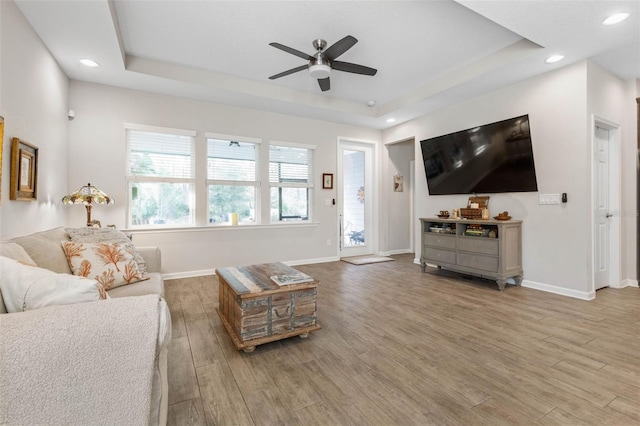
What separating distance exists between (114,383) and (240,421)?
76 cm

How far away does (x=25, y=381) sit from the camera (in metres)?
0.83

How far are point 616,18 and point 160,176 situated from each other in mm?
5216

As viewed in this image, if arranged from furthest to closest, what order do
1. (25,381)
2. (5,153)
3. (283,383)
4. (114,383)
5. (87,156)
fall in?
(87,156), (5,153), (283,383), (114,383), (25,381)

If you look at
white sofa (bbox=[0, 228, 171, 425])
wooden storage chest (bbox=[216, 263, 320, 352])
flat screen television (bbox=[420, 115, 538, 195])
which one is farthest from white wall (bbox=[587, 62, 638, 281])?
white sofa (bbox=[0, 228, 171, 425])

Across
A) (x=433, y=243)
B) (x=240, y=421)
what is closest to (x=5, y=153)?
(x=240, y=421)

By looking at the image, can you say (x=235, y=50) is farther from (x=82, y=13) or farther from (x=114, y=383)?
(x=114, y=383)

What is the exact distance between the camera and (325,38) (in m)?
3.12

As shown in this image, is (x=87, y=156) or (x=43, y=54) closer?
(x=43, y=54)

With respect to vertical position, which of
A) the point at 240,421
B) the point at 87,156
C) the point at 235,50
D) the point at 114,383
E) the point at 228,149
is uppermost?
the point at 235,50

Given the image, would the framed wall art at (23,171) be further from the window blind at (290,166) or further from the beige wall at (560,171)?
the beige wall at (560,171)

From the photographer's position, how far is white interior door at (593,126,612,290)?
3576 millimetres

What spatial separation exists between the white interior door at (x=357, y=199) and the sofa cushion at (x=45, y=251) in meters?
4.54

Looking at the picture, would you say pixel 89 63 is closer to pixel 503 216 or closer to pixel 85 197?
pixel 85 197

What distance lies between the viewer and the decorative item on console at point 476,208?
13.5 feet
